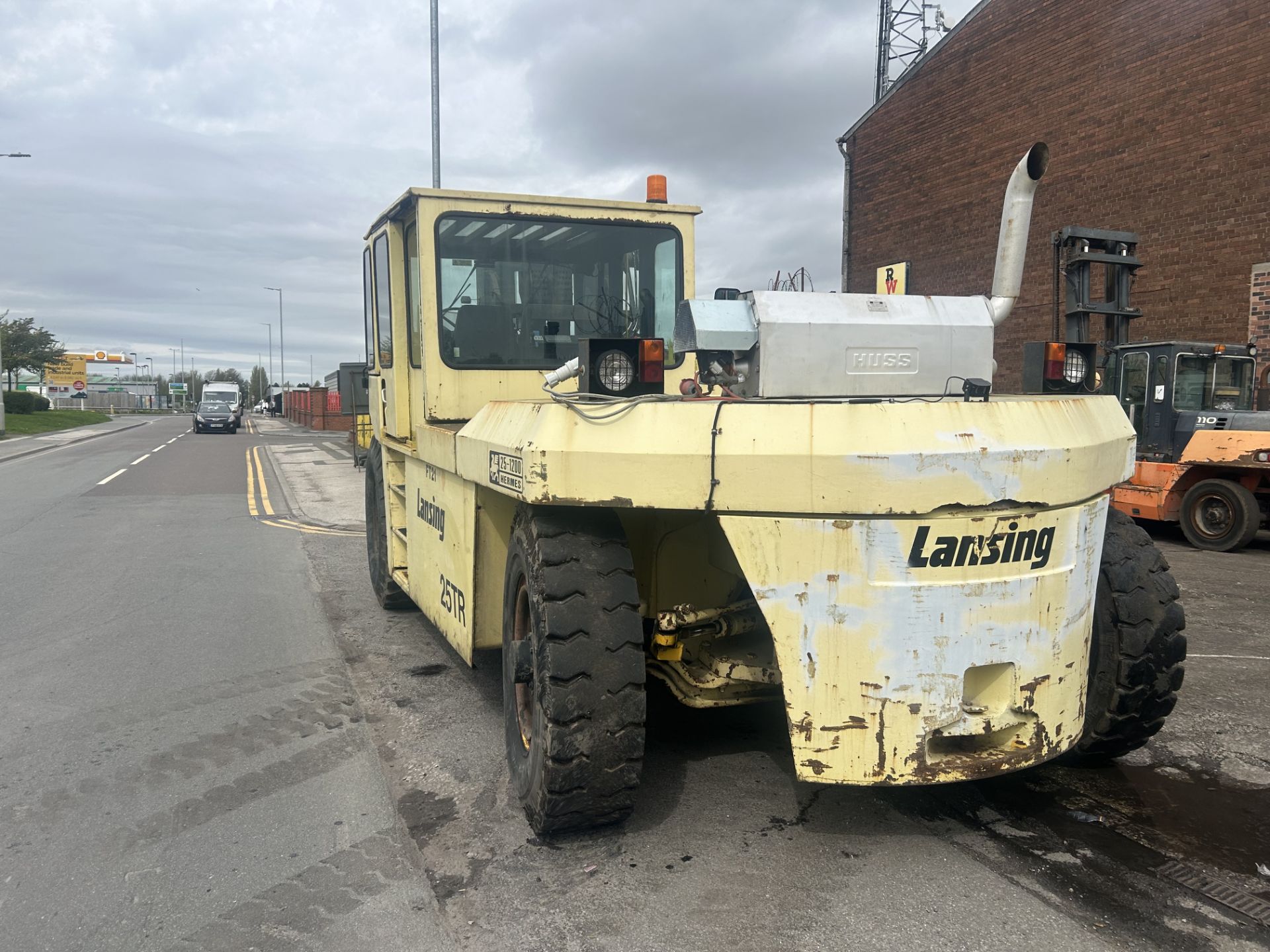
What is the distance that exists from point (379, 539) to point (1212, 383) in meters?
9.68

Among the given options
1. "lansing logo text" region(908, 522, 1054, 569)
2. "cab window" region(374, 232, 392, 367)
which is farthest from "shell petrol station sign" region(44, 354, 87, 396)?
"lansing logo text" region(908, 522, 1054, 569)

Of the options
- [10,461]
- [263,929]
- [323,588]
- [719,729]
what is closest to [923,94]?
[323,588]

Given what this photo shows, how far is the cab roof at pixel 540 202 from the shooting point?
5180 millimetres

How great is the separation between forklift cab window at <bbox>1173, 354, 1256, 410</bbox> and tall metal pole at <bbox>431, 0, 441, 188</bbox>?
36.1 ft

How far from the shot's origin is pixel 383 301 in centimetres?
634

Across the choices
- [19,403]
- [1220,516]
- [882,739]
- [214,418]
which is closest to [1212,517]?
[1220,516]

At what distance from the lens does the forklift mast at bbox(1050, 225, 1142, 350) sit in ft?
14.5

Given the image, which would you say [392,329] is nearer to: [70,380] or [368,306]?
[368,306]

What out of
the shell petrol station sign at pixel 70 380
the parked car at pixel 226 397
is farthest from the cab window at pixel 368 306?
the shell petrol station sign at pixel 70 380

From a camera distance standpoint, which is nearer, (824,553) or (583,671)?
(824,553)

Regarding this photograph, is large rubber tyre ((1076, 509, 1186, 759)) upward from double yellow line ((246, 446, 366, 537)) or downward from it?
upward

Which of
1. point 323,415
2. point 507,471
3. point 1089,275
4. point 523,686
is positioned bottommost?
point 523,686

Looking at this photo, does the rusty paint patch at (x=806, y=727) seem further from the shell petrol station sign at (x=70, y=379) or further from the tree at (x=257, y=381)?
the tree at (x=257, y=381)

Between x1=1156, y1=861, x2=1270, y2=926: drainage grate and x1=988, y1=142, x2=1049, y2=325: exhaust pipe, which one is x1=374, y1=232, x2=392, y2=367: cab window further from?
x1=1156, y1=861, x2=1270, y2=926: drainage grate
